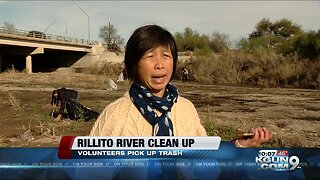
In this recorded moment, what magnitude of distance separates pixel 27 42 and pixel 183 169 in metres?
54.0

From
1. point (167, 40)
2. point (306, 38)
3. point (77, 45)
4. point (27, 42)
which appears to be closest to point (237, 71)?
point (306, 38)

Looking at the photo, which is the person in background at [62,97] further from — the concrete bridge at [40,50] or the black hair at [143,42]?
the concrete bridge at [40,50]

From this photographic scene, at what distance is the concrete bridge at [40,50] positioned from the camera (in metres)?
52.0

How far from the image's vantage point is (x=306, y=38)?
41312 mm

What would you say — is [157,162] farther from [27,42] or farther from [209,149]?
[27,42]

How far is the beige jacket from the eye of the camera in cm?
234

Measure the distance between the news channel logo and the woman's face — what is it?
0.67 m

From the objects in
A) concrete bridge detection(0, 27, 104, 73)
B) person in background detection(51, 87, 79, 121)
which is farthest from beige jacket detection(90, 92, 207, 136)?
concrete bridge detection(0, 27, 104, 73)

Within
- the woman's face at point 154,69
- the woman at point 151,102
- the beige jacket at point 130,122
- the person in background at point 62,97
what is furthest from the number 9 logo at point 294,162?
the person in background at point 62,97

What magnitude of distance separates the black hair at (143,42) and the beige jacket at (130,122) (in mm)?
196

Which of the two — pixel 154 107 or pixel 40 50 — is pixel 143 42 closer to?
pixel 154 107

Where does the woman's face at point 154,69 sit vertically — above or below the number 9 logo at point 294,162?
above

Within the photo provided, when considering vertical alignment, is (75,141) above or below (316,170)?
above

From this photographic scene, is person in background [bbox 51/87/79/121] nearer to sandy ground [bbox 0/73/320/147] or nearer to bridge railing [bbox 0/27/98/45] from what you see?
sandy ground [bbox 0/73/320/147]
